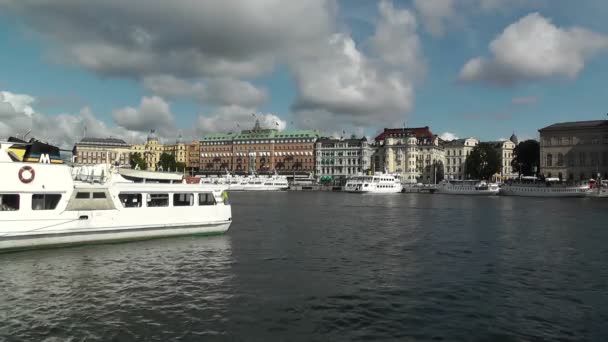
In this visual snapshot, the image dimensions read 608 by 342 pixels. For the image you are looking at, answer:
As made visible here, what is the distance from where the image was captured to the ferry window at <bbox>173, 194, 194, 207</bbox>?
3259 centimetres

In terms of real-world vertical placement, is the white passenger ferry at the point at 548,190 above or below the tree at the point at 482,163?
below

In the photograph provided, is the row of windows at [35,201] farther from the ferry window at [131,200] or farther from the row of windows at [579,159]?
the row of windows at [579,159]

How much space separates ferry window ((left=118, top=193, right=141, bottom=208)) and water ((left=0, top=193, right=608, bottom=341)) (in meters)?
2.63

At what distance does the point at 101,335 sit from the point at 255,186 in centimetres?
15734

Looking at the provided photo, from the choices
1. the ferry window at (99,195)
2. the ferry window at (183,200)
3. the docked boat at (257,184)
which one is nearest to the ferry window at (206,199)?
the ferry window at (183,200)

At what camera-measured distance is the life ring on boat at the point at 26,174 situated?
25927 millimetres

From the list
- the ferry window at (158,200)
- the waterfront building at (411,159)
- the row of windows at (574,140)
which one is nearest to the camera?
the ferry window at (158,200)

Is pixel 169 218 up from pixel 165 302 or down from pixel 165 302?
up

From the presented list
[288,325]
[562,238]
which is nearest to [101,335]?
[288,325]

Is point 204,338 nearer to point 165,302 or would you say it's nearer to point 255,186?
point 165,302

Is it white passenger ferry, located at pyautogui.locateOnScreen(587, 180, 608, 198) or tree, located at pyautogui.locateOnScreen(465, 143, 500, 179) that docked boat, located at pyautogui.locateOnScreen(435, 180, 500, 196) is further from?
white passenger ferry, located at pyautogui.locateOnScreen(587, 180, 608, 198)

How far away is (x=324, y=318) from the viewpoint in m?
16.2

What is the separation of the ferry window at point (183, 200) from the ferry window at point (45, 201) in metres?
7.73

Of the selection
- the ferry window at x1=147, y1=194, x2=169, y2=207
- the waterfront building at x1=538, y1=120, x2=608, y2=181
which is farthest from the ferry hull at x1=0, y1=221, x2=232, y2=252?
the waterfront building at x1=538, y1=120, x2=608, y2=181
